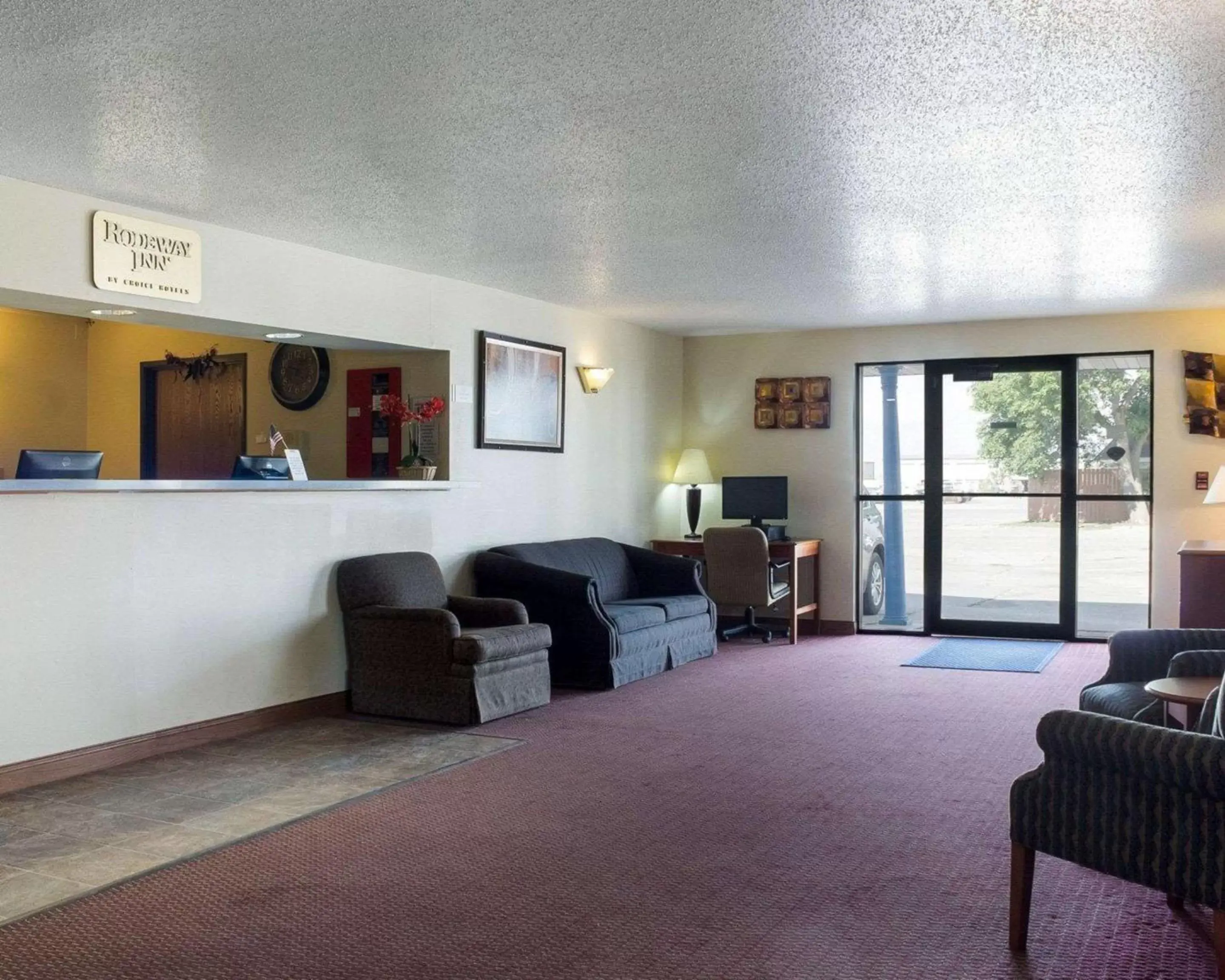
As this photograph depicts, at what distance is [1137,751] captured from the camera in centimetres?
266

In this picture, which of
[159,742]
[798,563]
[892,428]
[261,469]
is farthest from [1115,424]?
[159,742]

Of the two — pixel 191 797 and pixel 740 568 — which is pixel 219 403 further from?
pixel 191 797

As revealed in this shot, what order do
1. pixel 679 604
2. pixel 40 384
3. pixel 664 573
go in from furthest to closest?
pixel 40 384 → pixel 664 573 → pixel 679 604

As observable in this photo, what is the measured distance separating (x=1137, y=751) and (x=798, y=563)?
6050 millimetres

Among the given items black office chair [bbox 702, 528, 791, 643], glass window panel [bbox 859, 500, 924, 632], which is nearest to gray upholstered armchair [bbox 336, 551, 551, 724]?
black office chair [bbox 702, 528, 791, 643]

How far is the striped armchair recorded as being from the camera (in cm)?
255

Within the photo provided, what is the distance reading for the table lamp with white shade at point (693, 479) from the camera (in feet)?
30.3

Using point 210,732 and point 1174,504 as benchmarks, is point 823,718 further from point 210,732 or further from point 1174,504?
point 1174,504

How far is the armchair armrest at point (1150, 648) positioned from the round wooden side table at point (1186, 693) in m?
0.45

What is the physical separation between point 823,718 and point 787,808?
1.64 meters

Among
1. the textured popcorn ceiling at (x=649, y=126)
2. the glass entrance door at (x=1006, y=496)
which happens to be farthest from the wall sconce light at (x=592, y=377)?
the glass entrance door at (x=1006, y=496)

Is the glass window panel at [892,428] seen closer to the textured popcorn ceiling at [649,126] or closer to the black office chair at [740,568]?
the black office chair at [740,568]

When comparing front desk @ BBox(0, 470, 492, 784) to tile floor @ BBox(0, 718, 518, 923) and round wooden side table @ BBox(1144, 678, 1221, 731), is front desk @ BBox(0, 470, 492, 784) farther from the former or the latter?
round wooden side table @ BBox(1144, 678, 1221, 731)

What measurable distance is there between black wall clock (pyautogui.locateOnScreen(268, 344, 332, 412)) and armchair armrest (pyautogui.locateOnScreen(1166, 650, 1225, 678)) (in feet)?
16.3
